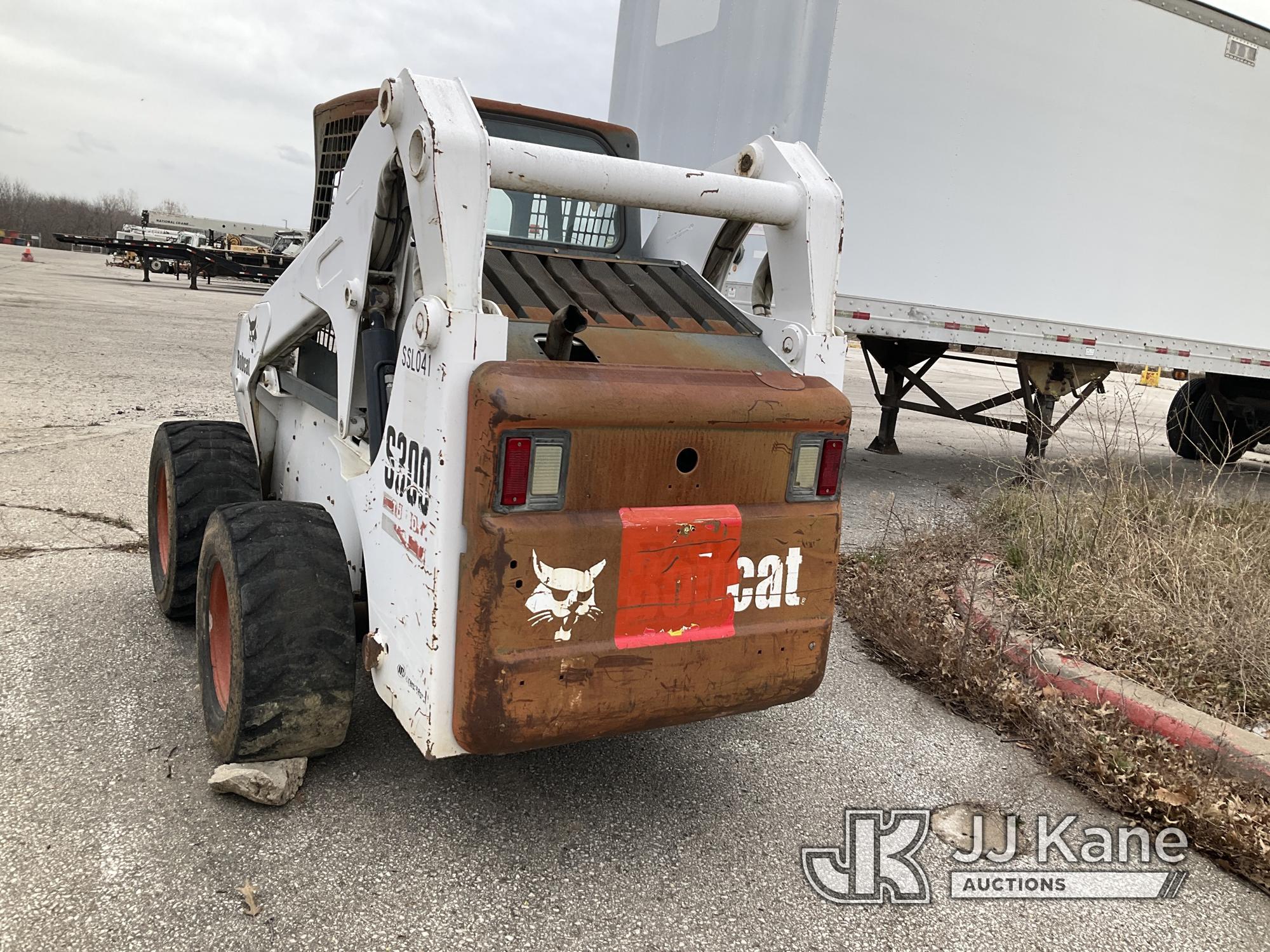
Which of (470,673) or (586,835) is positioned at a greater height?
(470,673)

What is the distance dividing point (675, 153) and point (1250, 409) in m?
8.52

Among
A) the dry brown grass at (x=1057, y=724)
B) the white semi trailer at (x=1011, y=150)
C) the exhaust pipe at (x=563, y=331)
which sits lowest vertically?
the dry brown grass at (x=1057, y=724)

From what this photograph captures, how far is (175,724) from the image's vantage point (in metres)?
3.22

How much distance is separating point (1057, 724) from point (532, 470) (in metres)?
2.42

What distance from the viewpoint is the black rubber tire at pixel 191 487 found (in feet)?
12.6

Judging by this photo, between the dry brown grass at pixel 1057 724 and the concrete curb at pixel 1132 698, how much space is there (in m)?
0.05

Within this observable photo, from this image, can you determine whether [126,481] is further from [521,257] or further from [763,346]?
[763,346]

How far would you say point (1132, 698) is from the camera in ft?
12.2

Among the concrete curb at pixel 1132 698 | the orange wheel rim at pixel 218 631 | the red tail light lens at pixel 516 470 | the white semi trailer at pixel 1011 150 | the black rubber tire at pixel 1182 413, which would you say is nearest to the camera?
the red tail light lens at pixel 516 470

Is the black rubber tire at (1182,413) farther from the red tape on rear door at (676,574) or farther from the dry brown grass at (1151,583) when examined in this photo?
the red tape on rear door at (676,574)

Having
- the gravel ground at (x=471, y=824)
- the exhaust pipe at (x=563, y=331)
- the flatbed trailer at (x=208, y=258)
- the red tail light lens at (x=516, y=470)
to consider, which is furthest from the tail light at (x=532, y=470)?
the flatbed trailer at (x=208, y=258)

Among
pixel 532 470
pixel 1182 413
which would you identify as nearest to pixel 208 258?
pixel 1182 413

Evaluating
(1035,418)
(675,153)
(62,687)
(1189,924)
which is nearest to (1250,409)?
(1035,418)

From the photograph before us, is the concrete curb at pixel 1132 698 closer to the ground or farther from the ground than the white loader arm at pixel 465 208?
closer to the ground
